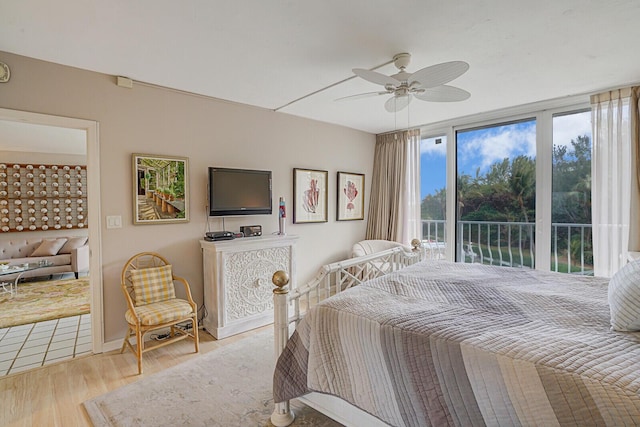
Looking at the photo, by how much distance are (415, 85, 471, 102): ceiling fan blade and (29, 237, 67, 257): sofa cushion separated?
21.2 ft

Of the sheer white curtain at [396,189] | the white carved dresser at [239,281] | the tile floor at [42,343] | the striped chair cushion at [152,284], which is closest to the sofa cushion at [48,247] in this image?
the tile floor at [42,343]

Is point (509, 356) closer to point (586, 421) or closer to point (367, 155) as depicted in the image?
point (586, 421)

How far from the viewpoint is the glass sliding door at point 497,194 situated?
379 centimetres

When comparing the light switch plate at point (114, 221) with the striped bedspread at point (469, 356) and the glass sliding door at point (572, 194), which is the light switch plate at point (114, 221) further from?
the glass sliding door at point (572, 194)

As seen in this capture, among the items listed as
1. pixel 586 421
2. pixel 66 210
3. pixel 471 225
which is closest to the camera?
Answer: pixel 586 421

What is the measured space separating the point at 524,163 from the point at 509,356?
3.40 meters

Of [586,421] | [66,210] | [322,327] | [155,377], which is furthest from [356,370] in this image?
[66,210]

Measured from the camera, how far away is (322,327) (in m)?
1.63

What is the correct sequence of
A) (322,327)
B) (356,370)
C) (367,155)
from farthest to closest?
(367,155)
(322,327)
(356,370)

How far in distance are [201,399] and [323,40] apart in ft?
8.56

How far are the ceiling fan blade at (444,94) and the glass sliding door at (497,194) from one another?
2.07 metres

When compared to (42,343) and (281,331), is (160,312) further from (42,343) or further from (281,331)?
(42,343)

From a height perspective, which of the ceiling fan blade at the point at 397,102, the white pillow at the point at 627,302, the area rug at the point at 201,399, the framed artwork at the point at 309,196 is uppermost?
the ceiling fan blade at the point at 397,102

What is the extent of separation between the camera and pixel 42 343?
2996 mm
